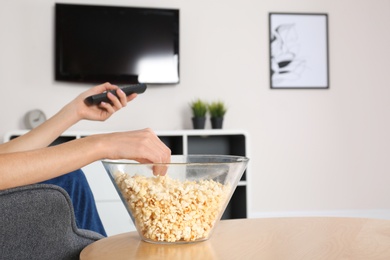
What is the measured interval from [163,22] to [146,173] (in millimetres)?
2895

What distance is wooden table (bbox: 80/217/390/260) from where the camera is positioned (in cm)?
74

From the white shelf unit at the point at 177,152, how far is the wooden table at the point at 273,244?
6.79 ft

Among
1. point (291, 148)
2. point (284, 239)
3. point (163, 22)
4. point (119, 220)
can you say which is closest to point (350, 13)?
point (291, 148)

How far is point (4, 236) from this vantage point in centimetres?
78

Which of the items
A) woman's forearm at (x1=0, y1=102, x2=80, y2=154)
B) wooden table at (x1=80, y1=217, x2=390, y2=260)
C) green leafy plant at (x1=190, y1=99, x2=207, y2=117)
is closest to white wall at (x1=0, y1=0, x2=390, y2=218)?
green leafy plant at (x1=190, y1=99, x2=207, y2=117)

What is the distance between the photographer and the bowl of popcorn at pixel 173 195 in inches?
31.7

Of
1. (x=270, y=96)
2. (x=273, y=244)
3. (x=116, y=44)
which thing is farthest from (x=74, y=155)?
(x=270, y=96)

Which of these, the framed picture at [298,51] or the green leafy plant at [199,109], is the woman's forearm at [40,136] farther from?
the framed picture at [298,51]

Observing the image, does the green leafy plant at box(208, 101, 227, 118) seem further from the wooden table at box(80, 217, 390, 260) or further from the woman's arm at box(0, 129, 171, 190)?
the woman's arm at box(0, 129, 171, 190)

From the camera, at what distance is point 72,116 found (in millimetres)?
1313

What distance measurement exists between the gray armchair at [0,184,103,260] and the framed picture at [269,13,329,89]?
307 centimetres

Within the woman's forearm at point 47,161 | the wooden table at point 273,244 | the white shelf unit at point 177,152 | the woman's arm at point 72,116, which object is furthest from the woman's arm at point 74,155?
the white shelf unit at point 177,152

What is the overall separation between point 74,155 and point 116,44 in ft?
9.27

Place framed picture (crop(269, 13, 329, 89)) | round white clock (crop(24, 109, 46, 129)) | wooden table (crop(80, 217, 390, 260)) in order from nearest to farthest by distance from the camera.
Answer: wooden table (crop(80, 217, 390, 260)) < round white clock (crop(24, 109, 46, 129)) < framed picture (crop(269, 13, 329, 89))
